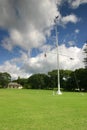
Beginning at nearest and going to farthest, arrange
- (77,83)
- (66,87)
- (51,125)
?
(51,125)
(77,83)
(66,87)

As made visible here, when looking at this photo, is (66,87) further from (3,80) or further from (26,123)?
(26,123)

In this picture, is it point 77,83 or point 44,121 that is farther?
point 77,83

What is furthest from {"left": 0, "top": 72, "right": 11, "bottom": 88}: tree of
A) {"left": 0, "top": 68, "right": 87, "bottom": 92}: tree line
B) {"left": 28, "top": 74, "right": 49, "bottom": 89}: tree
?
{"left": 28, "top": 74, "right": 49, "bottom": 89}: tree

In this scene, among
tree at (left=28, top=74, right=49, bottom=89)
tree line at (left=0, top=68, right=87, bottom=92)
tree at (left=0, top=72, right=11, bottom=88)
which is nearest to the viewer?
tree line at (left=0, top=68, right=87, bottom=92)

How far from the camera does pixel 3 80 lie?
17262 centimetres

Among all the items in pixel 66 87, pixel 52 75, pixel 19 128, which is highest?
pixel 52 75

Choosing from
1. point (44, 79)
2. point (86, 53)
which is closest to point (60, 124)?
point (86, 53)

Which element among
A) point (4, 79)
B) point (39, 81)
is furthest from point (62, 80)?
point (4, 79)

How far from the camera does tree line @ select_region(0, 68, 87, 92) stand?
102400 mm

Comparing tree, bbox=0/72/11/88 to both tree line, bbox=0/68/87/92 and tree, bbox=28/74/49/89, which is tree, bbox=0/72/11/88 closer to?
tree line, bbox=0/68/87/92

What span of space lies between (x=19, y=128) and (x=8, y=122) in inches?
65.1

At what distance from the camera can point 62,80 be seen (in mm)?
137125

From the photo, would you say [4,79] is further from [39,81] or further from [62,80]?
[62,80]

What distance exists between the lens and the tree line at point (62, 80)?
102 m
